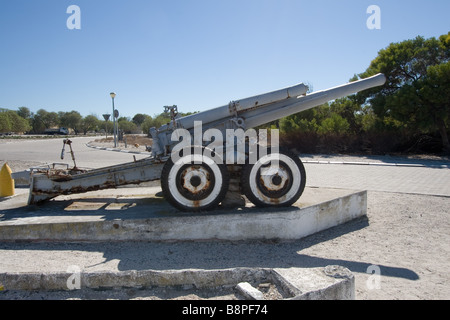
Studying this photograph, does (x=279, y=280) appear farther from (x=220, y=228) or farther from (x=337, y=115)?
(x=337, y=115)

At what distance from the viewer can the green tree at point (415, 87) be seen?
45.6ft

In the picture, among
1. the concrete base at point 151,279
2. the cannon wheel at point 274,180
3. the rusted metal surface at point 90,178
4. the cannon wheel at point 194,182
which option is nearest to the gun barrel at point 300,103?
the cannon wheel at point 274,180

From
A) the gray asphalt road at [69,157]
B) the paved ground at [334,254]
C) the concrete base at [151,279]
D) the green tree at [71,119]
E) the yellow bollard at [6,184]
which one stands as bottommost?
the paved ground at [334,254]

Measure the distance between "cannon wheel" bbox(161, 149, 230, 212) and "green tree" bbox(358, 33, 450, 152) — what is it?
12.7 metres

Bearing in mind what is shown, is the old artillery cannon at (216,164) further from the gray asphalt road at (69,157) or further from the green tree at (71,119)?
the green tree at (71,119)

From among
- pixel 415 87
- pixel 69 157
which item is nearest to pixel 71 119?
pixel 69 157

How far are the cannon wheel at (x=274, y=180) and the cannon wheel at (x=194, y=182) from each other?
0.34 metres

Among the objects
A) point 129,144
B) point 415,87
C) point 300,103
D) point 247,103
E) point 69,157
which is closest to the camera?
point 247,103

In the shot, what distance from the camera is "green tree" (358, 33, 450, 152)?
13.9 m

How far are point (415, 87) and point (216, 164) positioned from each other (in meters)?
13.3

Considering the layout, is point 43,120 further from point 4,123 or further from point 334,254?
point 334,254

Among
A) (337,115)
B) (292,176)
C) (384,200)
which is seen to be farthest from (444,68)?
(292,176)

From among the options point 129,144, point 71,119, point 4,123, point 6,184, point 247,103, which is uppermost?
point 71,119

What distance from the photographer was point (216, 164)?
4.59 meters
